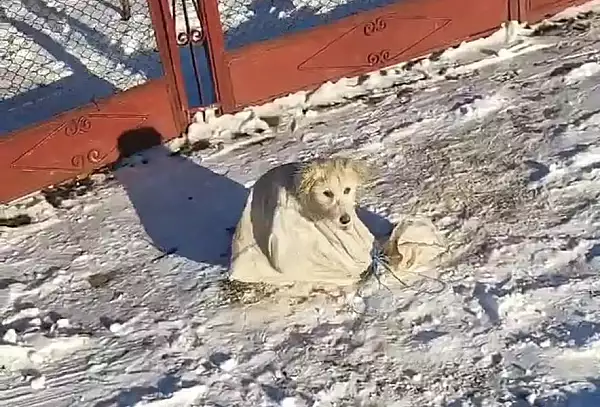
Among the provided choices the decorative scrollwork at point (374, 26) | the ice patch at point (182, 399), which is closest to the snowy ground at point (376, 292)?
the ice patch at point (182, 399)

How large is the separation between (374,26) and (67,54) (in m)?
1.65

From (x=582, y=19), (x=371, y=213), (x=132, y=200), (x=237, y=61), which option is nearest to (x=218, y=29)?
(x=237, y=61)

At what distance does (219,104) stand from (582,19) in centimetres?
194

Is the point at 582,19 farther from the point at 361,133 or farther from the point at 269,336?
the point at 269,336

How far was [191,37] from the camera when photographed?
15.1 feet

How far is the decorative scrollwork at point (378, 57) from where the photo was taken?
16.4 feet

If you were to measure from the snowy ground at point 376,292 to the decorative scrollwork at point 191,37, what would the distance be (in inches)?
16.2

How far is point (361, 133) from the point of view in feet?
15.2

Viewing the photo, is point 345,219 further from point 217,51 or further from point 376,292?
point 217,51

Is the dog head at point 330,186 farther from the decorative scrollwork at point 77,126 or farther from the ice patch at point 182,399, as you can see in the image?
the decorative scrollwork at point 77,126

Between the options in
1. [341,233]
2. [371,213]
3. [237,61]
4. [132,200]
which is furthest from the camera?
[237,61]

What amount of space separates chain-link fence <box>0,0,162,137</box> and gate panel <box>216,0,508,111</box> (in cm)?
67

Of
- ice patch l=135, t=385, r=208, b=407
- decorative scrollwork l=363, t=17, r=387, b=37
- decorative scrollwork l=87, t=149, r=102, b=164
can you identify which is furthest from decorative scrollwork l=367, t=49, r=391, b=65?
ice patch l=135, t=385, r=208, b=407

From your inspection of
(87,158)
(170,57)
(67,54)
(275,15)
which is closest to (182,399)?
(87,158)
